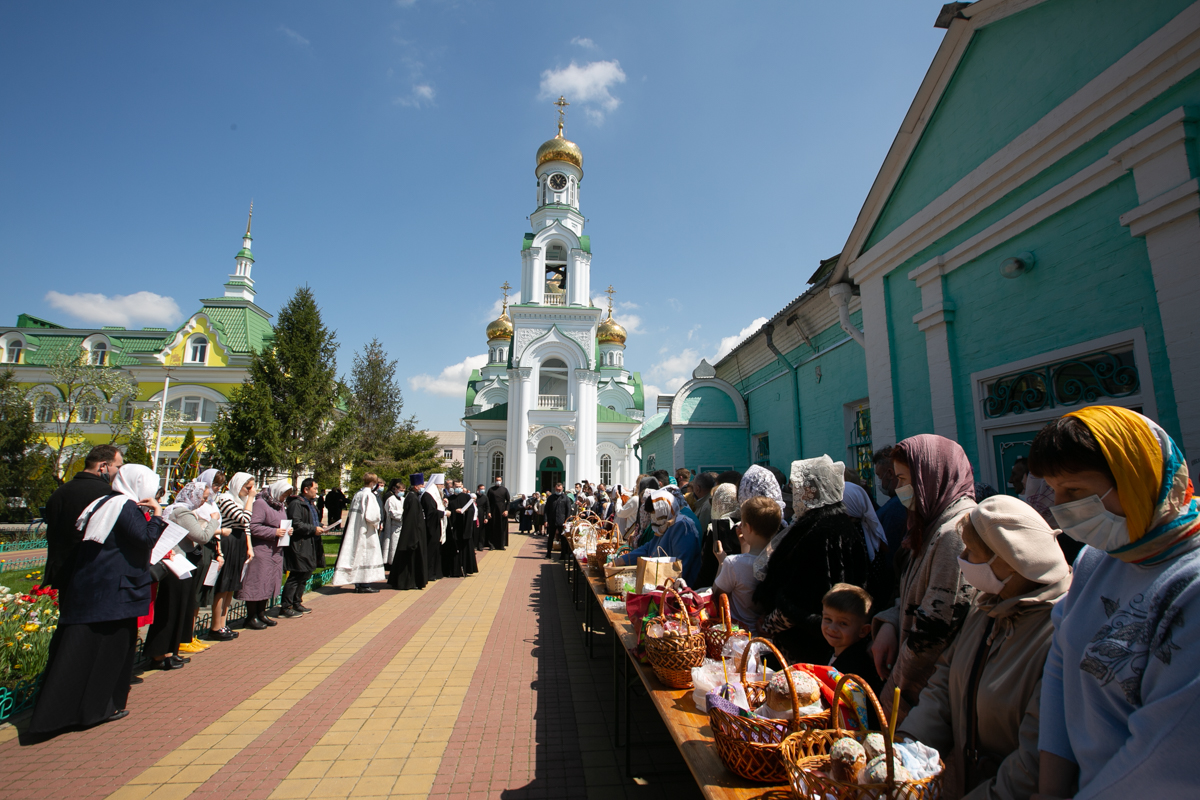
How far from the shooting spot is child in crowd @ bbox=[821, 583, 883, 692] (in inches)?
90.8

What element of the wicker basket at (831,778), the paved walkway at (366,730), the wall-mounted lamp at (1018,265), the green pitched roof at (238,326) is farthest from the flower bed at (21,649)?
the green pitched roof at (238,326)

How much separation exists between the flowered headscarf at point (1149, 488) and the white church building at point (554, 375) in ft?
77.8

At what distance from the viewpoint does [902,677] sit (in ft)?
6.48

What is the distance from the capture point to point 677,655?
256 cm

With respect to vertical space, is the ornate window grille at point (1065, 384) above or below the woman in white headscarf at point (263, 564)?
above

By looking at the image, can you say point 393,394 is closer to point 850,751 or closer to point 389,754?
point 389,754

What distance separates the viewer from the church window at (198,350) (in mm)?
27978

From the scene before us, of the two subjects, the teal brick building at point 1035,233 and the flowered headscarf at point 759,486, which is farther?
the teal brick building at point 1035,233

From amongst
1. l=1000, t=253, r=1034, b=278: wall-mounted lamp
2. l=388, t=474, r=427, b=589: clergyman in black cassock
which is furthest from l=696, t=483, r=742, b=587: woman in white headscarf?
l=388, t=474, r=427, b=589: clergyman in black cassock

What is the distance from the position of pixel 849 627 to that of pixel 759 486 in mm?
1320

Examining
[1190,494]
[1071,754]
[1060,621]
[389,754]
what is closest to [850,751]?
[1071,754]

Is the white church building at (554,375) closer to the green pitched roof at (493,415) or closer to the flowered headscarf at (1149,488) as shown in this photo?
the green pitched roof at (493,415)

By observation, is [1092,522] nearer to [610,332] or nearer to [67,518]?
[67,518]

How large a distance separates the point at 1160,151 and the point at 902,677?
4.29m
